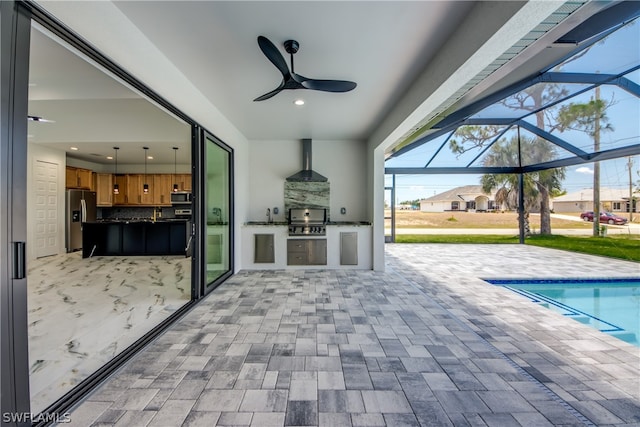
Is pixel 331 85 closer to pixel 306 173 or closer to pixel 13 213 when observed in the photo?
pixel 13 213

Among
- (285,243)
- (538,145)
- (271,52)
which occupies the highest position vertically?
(538,145)

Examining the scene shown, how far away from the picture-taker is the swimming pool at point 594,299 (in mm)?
3012

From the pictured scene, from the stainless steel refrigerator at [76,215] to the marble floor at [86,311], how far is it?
1282 millimetres

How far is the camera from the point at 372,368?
201cm

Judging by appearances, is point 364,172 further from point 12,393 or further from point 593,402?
point 12,393

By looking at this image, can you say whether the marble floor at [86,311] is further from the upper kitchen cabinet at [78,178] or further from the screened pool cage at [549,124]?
the screened pool cage at [549,124]

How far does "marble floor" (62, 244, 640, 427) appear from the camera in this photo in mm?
1562

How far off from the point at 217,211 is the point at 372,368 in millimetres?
3157

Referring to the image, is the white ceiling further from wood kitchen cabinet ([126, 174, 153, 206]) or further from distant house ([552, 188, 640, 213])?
distant house ([552, 188, 640, 213])

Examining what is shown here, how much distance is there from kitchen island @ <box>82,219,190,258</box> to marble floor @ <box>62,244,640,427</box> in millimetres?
4029

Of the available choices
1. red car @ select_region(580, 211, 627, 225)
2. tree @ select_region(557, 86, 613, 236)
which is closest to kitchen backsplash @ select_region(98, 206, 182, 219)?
tree @ select_region(557, 86, 613, 236)

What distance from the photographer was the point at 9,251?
126 centimetres

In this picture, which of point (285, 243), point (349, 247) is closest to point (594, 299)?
point (349, 247)

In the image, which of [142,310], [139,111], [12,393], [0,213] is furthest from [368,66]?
[139,111]
